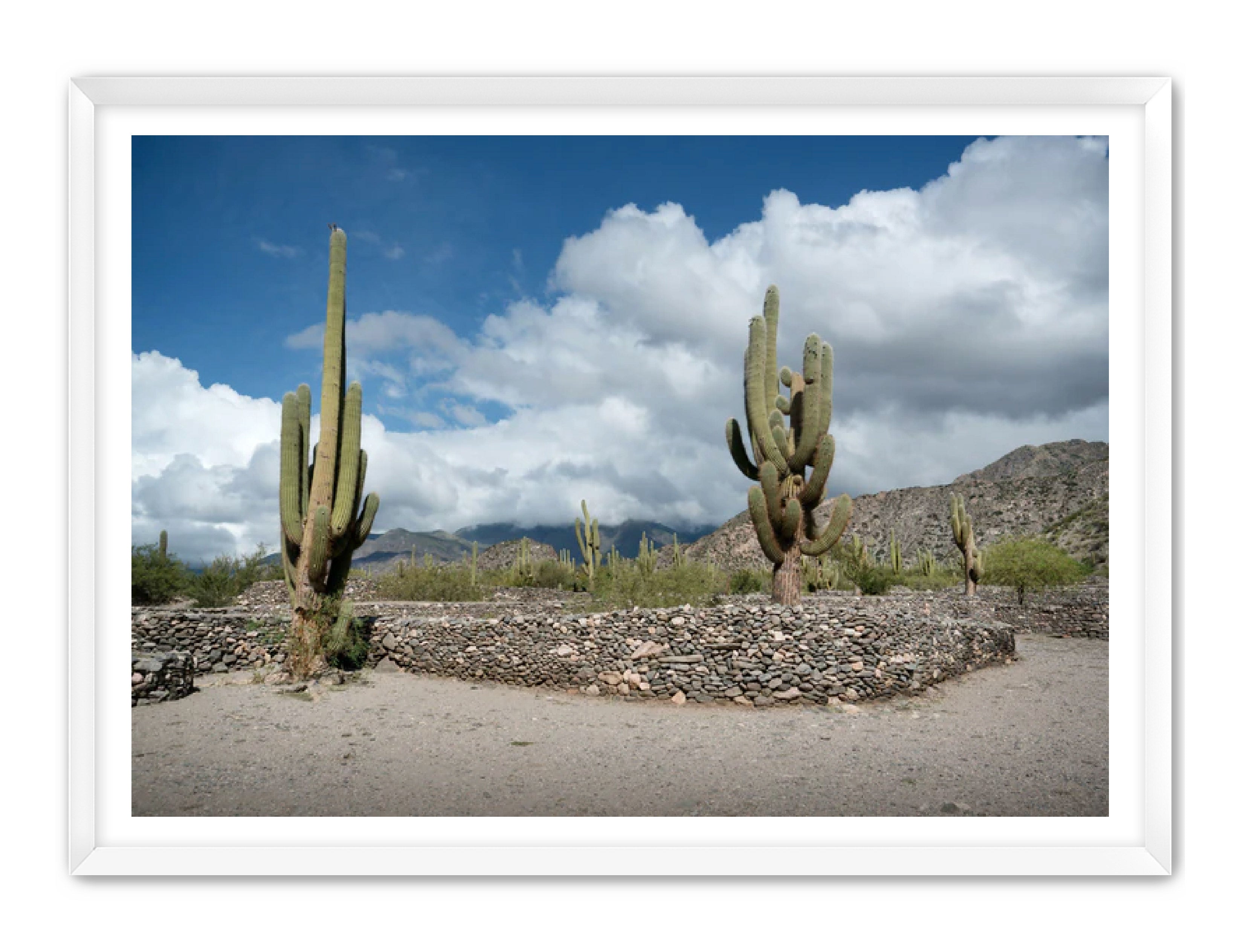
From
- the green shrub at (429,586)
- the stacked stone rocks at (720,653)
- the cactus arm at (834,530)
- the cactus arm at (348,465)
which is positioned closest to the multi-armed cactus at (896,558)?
the green shrub at (429,586)

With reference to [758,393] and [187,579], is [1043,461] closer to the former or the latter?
[758,393]

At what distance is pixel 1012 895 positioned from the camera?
3348mm

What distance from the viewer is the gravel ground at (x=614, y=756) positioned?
369 cm

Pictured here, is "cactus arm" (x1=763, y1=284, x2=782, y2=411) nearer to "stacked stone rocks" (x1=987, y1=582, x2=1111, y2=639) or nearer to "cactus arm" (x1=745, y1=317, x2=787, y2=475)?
"cactus arm" (x1=745, y1=317, x2=787, y2=475)

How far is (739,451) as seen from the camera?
32.6ft

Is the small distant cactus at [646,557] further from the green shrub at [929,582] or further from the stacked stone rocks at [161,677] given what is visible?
the green shrub at [929,582]

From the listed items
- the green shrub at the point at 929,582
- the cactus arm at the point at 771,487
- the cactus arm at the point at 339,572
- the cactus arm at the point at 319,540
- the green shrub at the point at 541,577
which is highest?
the cactus arm at the point at 771,487

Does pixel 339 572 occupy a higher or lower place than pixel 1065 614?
higher

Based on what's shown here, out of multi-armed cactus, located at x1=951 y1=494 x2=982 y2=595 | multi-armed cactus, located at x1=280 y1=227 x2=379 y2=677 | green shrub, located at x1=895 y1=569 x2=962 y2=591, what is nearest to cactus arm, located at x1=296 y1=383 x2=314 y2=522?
multi-armed cactus, located at x1=280 y1=227 x2=379 y2=677

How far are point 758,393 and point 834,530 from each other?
2259mm

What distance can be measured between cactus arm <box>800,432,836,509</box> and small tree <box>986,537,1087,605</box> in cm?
685

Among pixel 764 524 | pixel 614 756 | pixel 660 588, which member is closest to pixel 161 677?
pixel 614 756

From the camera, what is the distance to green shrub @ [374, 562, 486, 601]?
54.4 ft
